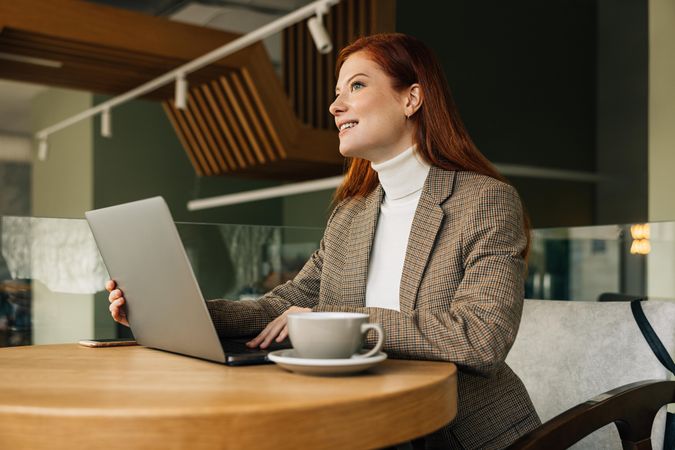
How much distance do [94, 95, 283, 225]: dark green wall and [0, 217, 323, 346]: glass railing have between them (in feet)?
14.9

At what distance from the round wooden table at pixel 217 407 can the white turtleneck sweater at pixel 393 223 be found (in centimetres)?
45

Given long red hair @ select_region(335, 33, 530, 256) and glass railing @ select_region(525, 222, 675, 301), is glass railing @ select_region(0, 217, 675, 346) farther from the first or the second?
long red hair @ select_region(335, 33, 530, 256)

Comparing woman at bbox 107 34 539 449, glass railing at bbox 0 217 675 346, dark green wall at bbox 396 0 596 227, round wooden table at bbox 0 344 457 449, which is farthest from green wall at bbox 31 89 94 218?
round wooden table at bbox 0 344 457 449

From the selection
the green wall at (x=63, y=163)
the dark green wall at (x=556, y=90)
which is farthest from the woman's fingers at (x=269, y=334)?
the green wall at (x=63, y=163)

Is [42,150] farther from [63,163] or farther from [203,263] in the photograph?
[203,263]

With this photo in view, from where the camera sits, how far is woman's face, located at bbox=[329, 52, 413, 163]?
4.93ft

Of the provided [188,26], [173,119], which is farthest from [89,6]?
[173,119]

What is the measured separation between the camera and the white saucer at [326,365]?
902mm

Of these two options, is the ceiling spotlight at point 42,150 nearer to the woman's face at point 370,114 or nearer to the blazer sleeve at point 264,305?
the blazer sleeve at point 264,305

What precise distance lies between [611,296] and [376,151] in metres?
1.25

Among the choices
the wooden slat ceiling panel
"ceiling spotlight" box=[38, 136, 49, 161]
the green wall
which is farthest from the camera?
the green wall

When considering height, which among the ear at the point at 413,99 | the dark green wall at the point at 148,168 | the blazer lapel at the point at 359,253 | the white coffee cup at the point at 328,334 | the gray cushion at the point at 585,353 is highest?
the dark green wall at the point at 148,168

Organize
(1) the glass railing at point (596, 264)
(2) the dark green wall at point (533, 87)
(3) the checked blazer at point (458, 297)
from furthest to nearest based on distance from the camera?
(2) the dark green wall at point (533, 87) < (1) the glass railing at point (596, 264) < (3) the checked blazer at point (458, 297)

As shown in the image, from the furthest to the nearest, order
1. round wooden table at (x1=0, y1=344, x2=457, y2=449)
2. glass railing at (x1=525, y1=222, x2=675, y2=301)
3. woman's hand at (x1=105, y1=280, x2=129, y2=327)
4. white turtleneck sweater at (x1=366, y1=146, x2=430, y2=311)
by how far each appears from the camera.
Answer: glass railing at (x1=525, y1=222, x2=675, y2=301)
white turtleneck sweater at (x1=366, y1=146, x2=430, y2=311)
woman's hand at (x1=105, y1=280, x2=129, y2=327)
round wooden table at (x1=0, y1=344, x2=457, y2=449)
